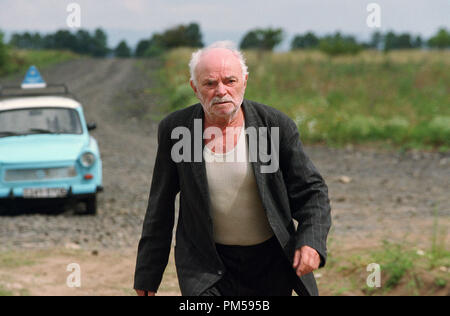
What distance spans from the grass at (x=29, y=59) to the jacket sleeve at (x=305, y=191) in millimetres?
41152

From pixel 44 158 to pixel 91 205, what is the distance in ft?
3.21

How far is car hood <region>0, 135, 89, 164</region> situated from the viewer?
9125 millimetres

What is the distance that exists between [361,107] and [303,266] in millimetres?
17042

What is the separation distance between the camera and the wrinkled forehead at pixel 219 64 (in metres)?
2.93

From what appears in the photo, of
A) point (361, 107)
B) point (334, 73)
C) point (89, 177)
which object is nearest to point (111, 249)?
point (89, 177)

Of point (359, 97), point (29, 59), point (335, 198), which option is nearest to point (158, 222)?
point (335, 198)

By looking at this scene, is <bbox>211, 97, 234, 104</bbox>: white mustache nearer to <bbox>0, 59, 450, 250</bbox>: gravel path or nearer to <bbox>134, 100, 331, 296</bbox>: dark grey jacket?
<bbox>134, 100, 331, 296</bbox>: dark grey jacket

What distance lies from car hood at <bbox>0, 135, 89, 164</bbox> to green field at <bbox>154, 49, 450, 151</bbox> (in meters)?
8.18

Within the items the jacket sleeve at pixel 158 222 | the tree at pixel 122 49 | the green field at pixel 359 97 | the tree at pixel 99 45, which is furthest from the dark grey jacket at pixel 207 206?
the tree at pixel 122 49

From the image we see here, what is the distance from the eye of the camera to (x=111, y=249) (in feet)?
26.2

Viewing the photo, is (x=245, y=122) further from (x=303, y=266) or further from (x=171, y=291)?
(x=171, y=291)

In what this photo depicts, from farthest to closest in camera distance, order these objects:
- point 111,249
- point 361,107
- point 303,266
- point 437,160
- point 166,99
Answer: point 166,99
point 361,107
point 437,160
point 111,249
point 303,266

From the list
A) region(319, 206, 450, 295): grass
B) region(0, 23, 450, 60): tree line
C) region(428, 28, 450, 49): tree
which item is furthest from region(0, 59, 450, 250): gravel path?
region(428, 28, 450, 49): tree

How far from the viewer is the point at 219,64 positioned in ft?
9.60
